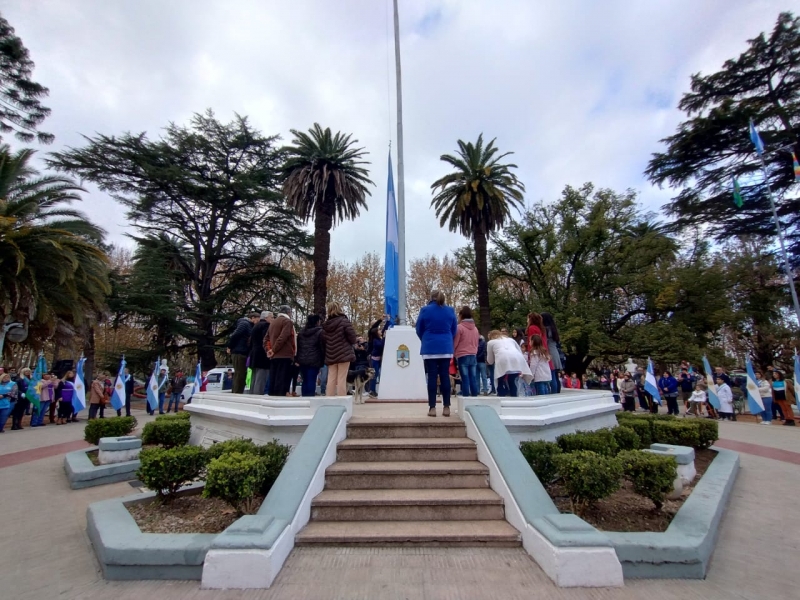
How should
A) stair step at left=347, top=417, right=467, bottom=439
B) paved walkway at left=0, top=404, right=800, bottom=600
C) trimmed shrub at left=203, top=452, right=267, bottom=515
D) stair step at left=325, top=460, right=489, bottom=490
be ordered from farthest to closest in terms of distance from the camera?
1. stair step at left=347, top=417, right=467, bottom=439
2. stair step at left=325, top=460, right=489, bottom=490
3. trimmed shrub at left=203, top=452, right=267, bottom=515
4. paved walkway at left=0, top=404, right=800, bottom=600

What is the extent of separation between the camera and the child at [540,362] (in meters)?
8.01

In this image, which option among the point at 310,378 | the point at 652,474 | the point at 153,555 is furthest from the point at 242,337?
the point at 652,474

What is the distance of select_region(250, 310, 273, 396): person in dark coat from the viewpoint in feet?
27.3

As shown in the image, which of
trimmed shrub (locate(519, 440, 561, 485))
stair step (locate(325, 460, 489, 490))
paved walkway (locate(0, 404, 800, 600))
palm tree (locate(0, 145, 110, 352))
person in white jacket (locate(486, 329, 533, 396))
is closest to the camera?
paved walkway (locate(0, 404, 800, 600))

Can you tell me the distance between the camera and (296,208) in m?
25.5

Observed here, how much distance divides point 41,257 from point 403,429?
16.7 m

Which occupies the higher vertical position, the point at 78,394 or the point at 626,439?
the point at 78,394

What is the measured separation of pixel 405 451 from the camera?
504cm

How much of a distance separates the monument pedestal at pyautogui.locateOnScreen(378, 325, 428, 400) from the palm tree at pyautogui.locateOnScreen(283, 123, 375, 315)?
15.1m

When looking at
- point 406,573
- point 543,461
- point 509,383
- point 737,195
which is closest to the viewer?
point 406,573

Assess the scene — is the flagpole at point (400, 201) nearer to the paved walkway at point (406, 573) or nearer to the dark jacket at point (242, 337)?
the dark jacket at point (242, 337)

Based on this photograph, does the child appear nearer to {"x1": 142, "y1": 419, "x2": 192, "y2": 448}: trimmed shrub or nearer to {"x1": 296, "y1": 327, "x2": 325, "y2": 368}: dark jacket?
{"x1": 296, "y1": 327, "x2": 325, "y2": 368}: dark jacket

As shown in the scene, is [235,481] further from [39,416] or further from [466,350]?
[39,416]

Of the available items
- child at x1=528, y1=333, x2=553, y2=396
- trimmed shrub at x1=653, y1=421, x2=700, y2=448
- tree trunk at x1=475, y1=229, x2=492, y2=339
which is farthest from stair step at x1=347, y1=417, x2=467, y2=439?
tree trunk at x1=475, y1=229, x2=492, y2=339
